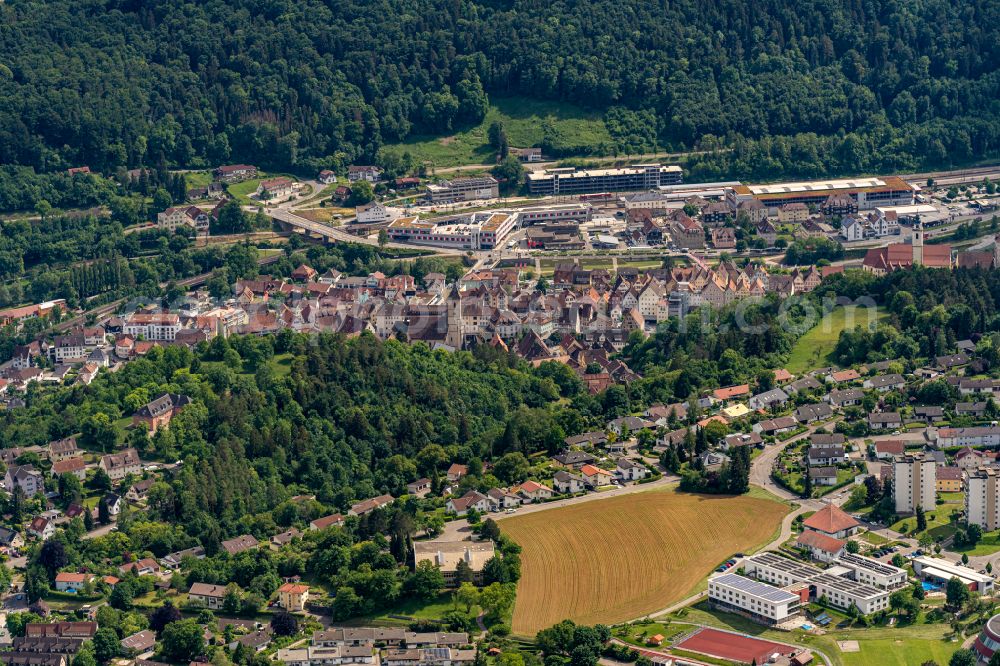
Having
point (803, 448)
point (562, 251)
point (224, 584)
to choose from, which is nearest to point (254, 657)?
point (224, 584)

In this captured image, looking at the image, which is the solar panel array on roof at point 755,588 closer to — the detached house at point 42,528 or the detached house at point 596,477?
the detached house at point 596,477

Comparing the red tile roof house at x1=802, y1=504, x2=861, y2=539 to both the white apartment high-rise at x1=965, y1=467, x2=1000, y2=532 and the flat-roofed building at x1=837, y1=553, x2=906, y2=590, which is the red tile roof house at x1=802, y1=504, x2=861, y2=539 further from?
the white apartment high-rise at x1=965, y1=467, x2=1000, y2=532

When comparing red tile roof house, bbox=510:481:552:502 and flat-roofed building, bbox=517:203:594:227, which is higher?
flat-roofed building, bbox=517:203:594:227

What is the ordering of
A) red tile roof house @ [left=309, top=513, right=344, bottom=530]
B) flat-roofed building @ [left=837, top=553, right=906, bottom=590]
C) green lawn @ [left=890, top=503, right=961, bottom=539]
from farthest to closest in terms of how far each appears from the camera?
red tile roof house @ [left=309, top=513, right=344, bottom=530] < green lawn @ [left=890, top=503, right=961, bottom=539] < flat-roofed building @ [left=837, top=553, right=906, bottom=590]

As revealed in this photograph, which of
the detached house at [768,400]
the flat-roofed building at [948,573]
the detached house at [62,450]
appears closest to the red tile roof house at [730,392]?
the detached house at [768,400]

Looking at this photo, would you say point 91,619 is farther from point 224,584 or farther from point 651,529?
point 651,529

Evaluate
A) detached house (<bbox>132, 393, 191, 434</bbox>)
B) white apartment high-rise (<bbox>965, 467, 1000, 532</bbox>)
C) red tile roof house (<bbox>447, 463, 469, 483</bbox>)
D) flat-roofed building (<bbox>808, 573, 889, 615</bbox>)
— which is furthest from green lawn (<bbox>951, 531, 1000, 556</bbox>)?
detached house (<bbox>132, 393, 191, 434</bbox>)

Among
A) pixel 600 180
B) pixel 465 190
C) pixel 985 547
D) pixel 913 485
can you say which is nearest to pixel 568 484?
pixel 913 485
